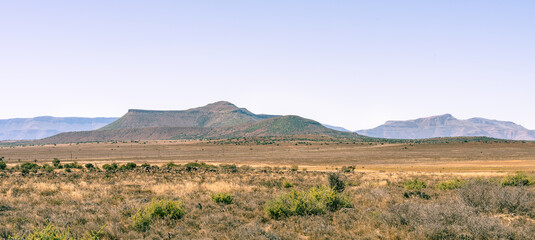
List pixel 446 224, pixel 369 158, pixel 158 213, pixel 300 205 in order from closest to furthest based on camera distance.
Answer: pixel 446 224, pixel 158 213, pixel 300 205, pixel 369 158

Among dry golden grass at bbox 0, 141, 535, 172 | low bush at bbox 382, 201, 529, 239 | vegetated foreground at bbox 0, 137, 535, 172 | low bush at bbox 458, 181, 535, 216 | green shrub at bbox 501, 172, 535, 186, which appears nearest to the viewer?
low bush at bbox 382, 201, 529, 239

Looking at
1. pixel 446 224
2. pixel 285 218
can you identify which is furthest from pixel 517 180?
pixel 285 218

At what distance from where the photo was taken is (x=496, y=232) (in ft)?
26.1

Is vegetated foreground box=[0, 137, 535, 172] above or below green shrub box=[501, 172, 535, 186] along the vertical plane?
below

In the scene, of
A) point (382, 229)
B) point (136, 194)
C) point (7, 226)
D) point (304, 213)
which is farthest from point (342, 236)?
point (136, 194)

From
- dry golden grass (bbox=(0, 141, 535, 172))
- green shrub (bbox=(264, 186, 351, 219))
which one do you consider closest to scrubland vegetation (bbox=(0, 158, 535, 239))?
green shrub (bbox=(264, 186, 351, 219))

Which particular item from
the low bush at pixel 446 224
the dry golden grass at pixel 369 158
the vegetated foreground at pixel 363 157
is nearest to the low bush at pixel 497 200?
the low bush at pixel 446 224

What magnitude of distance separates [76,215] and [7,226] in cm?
202

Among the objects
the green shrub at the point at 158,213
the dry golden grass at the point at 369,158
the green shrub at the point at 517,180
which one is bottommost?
the dry golden grass at the point at 369,158

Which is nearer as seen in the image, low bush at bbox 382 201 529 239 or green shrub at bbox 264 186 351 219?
low bush at bbox 382 201 529 239

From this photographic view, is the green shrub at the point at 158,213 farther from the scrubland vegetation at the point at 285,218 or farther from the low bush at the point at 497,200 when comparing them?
the low bush at the point at 497,200

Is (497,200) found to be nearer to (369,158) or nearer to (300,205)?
(300,205)

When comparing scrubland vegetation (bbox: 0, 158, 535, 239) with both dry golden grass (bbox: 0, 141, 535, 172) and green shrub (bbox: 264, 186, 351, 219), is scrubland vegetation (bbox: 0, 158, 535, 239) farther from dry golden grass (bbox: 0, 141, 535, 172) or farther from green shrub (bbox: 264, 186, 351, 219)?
dry golden grass (bbox: 0, 141, 535, 172)

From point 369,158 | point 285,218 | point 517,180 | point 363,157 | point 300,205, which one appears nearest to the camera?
point 285,218
